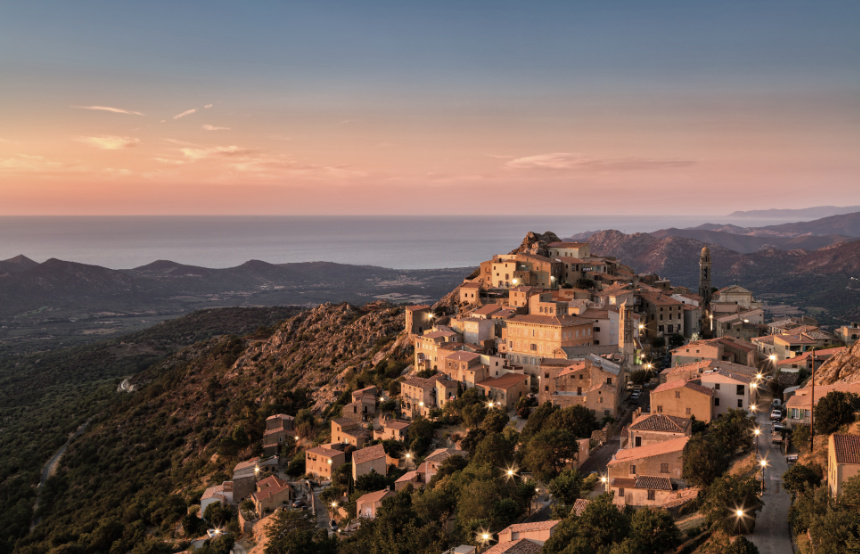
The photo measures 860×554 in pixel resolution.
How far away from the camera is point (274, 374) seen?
193ft

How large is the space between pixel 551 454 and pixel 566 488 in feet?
8.29

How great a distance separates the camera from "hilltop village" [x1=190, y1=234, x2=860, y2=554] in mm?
18453

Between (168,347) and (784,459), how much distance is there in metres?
79.9

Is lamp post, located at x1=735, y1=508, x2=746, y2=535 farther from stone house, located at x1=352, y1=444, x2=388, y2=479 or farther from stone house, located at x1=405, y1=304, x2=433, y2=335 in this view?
stone house, located at x1=405, y1=304, x2=433, y2=335

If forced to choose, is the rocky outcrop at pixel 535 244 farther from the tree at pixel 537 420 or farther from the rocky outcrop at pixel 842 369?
the rocky outcrop at pixel 842 369

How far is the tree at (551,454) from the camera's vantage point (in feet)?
81.6

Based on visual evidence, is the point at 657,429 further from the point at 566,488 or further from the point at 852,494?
the point at 852,494

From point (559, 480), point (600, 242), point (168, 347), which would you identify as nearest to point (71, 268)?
point (168, 347)

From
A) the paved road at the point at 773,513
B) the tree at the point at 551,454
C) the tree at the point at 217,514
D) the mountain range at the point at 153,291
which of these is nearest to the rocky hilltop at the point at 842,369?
the paved road at the point at 773,513

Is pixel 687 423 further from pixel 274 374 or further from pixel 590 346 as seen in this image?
pixel 274 374

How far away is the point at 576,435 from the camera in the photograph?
92.3 feet

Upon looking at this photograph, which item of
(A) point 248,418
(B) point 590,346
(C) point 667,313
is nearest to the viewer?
(B) point 590,346

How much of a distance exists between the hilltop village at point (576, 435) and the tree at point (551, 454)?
7 cm

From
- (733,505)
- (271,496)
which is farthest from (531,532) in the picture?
(271,496)
